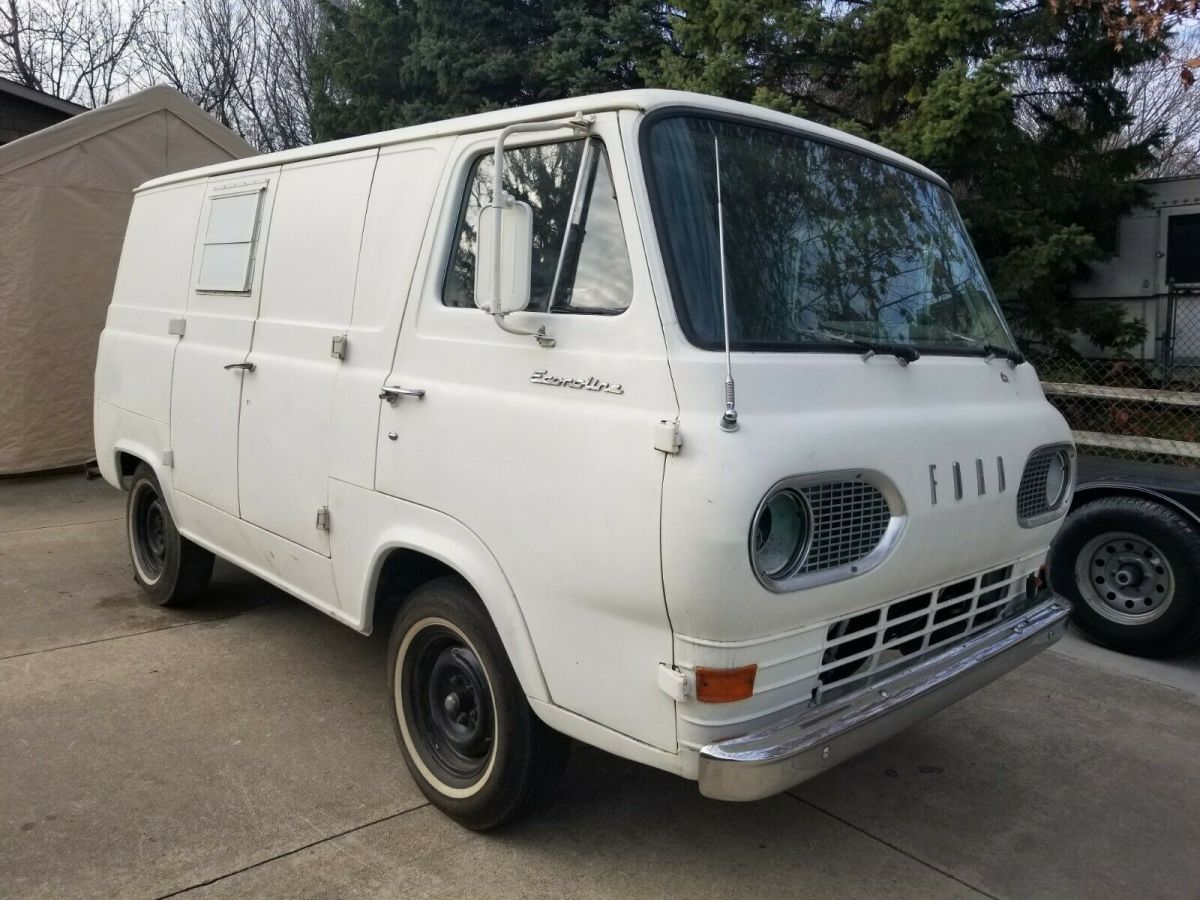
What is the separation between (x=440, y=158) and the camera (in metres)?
3.52

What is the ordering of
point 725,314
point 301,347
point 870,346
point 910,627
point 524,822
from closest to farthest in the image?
1. point 725,314
2. point 870,346
3. point 910,627
4. point 524,822
5. point 301,347

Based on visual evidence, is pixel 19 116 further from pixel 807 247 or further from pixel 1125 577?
pixel 1125 577

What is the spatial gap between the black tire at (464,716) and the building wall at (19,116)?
10.5 metres

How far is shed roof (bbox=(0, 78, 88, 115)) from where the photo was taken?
436 inches

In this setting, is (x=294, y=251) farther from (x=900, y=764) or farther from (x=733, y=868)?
(x=900, y=764)

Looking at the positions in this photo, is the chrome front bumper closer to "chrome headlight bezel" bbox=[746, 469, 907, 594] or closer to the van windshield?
"chrome headlight bezel" bbox=[746, 469, 907, 594]

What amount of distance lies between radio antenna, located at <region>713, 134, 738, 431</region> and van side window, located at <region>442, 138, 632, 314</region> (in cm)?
27

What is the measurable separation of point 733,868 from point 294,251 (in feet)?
9.64

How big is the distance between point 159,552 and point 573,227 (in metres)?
3.89

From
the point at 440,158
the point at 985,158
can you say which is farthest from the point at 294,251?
the point at 985,158

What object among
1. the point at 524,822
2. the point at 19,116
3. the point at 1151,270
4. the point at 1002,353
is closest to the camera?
the point at 524,822

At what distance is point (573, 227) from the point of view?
302cm

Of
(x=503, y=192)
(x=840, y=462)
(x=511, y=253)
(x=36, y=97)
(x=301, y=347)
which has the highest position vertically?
(x=36, y=97)

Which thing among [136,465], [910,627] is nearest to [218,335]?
[136,465]
